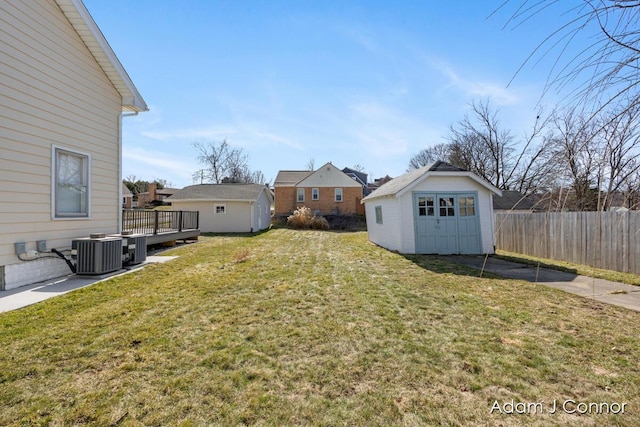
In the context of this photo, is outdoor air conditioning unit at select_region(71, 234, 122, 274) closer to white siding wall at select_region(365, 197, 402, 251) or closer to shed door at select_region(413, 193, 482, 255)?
white siding wall at select_region(365, 197, 402, 251)

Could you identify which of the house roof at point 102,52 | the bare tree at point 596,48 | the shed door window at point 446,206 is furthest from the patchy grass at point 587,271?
the house roof at point 102,52

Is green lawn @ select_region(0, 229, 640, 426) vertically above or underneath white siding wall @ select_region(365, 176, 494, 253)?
underneath

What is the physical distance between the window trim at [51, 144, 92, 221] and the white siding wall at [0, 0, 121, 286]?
80 millimetres

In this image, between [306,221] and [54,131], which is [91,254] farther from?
[306,221]

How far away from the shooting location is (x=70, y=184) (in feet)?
21.4

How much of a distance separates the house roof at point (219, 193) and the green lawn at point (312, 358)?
1526 cm

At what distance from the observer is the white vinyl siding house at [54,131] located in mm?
5152

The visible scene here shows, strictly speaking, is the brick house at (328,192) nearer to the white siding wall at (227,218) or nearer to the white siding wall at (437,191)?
the white siding wall at (227,218)

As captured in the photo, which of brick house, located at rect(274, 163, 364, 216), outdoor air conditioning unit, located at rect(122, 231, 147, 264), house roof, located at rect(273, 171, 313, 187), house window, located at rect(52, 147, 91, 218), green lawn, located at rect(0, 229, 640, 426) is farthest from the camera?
house roof, located at rect(273, 171, 313, 187)

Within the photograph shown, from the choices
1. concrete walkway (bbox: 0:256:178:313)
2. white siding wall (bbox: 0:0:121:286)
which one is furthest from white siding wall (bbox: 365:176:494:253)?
white siding wall (bbox: 0:0:121:286)

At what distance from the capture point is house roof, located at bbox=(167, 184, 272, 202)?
20300 mm

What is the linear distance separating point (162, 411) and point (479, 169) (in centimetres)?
3111

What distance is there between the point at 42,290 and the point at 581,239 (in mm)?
12988

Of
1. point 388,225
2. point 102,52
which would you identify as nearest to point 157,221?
point 102,52
